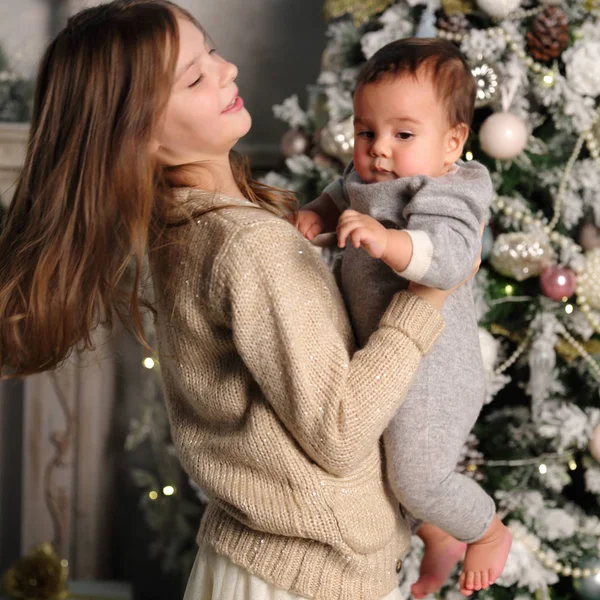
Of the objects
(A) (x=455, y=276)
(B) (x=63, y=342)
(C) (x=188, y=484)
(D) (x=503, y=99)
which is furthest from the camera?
(C) (x=188, y=484)

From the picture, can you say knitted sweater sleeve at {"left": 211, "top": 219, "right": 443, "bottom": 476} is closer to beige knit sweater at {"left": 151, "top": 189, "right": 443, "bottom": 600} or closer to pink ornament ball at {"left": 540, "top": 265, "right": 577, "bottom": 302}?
beige knit sweater at {"left": 151, "top": 189, "right": 443, "bottom": 600}

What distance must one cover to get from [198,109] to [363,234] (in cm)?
29

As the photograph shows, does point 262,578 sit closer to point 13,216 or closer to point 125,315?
point 125,315

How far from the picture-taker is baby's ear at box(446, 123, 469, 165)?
1.15 m

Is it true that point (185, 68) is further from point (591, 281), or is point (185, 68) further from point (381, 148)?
point (591, 281)

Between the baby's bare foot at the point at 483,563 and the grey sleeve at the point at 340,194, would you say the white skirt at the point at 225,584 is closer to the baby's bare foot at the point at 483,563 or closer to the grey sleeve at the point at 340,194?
the baby's bare foot at the point at 483,563

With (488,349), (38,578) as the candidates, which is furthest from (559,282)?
(38,578)

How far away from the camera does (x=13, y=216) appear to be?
3.80ft

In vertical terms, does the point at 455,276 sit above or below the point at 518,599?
above

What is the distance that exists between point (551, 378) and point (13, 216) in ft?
3.92

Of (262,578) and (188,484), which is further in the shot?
(188,484)

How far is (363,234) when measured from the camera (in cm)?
94

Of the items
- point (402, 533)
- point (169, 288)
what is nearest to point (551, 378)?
point (402, 533)

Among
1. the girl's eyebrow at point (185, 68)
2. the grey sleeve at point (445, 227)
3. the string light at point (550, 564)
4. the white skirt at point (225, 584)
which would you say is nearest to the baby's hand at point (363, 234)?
the grey sleeve at point (445, 227)
